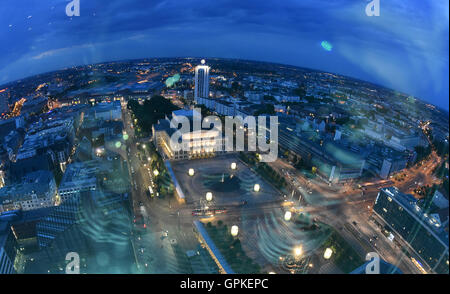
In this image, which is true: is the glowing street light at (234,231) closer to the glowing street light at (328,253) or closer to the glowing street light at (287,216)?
the glowing street light at (287,216)

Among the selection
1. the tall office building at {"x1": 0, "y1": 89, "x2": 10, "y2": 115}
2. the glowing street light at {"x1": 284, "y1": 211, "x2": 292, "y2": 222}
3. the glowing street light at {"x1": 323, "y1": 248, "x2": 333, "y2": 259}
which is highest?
the glowing street light at {"x1": 323, "y1": 248, "x2": 333, "y2": 259}

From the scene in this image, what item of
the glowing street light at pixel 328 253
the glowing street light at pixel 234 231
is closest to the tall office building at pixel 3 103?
the glowing street light at pixel 234 231

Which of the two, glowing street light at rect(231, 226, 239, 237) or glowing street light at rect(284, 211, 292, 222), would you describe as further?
glowing street light at rect(284, 211, 292, 222)

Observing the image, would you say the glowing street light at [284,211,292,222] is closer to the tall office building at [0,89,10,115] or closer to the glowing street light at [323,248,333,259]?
the glowing street light at [323,248,333,259]

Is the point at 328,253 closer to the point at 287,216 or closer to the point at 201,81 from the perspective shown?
the point at 287,216

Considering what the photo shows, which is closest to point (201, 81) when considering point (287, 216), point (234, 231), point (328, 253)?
point (287, 216)

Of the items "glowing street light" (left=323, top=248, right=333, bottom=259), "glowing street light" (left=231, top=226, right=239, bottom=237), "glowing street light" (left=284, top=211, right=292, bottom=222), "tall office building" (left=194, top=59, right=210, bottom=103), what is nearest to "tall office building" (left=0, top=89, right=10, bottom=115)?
"tall office building" (left=194, top=59, right=210, bottom=103)
